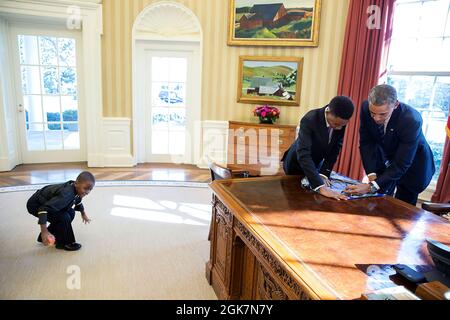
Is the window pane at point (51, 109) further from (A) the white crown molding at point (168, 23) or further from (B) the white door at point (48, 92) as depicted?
(A) the white crown molding at point (168, 23)

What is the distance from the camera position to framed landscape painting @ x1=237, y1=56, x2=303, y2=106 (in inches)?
203

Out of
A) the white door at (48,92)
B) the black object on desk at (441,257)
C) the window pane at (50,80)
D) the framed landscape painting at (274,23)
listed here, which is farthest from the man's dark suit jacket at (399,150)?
the window pane at (50,80)

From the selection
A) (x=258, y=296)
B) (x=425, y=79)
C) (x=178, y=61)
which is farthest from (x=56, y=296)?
(x=425, y=79)

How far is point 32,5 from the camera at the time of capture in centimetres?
456

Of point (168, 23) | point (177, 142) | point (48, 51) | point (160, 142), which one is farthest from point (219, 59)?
point (48, 51)

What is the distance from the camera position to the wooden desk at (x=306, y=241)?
115cm

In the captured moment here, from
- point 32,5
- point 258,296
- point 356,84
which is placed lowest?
point 258,296

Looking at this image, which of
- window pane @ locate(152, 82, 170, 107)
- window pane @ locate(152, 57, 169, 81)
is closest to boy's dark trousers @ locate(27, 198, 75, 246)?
window pane @ locate(152, 82, 170, 107)

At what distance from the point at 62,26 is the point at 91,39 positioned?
510mm

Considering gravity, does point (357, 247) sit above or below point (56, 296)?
above

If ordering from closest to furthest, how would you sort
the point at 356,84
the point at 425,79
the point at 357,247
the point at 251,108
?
the point at 357,247, the point at 425,79, the point at 356,84, the point at 251,108

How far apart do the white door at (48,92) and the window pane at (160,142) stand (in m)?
1.17

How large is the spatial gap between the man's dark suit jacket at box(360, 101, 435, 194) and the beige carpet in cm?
147
